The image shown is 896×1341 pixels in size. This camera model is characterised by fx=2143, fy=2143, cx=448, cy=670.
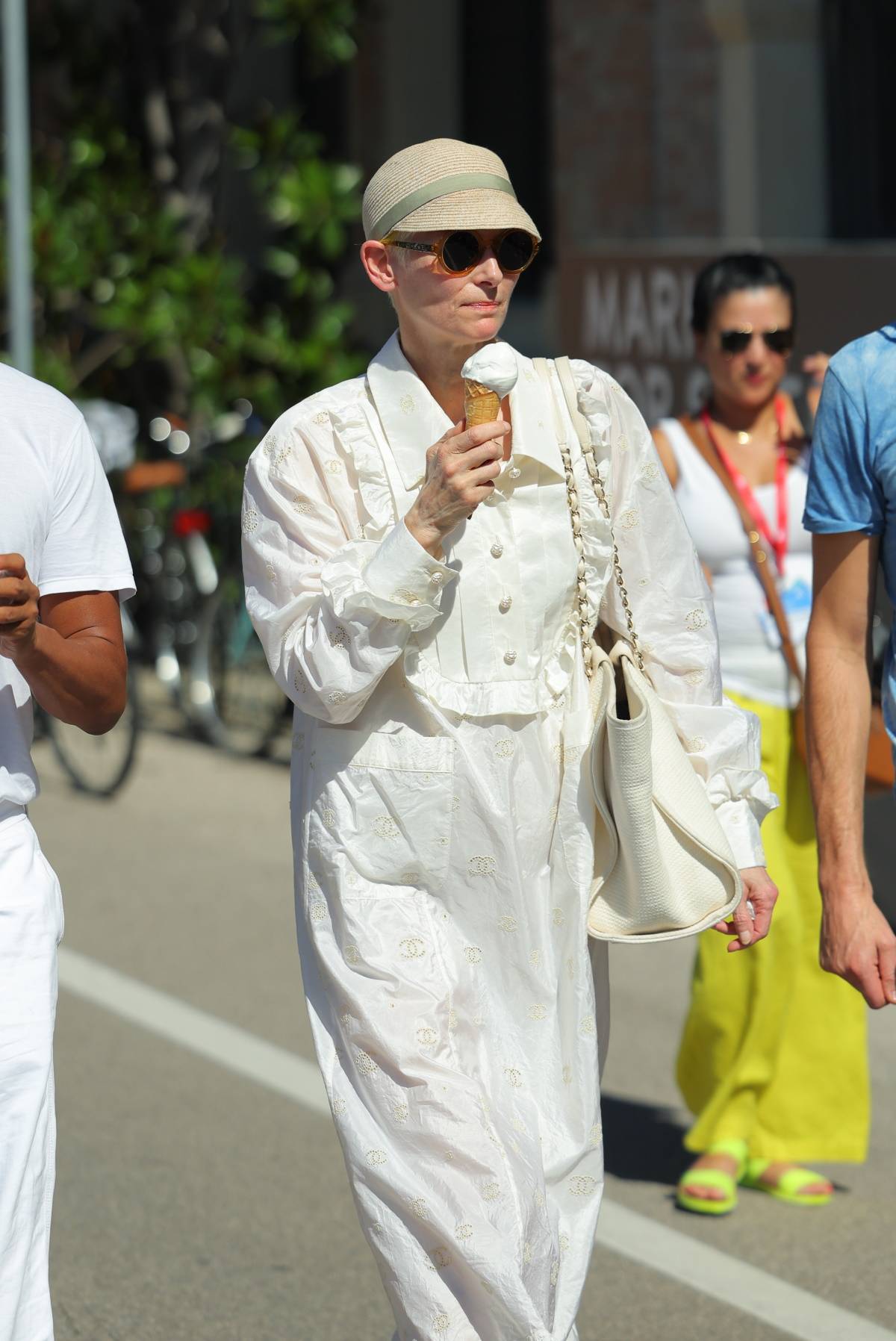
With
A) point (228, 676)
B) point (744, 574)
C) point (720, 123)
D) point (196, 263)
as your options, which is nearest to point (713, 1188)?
point (744, 574)

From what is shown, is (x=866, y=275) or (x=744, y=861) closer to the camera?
(x=744, y=861)

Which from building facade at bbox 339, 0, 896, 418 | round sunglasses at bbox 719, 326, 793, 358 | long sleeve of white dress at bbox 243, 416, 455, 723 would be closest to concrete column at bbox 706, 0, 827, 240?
building facade at bbox 339, 0, 896, 418

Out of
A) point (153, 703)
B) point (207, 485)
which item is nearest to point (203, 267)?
point (207, 485)

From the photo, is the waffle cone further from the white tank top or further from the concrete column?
→ the concrete column

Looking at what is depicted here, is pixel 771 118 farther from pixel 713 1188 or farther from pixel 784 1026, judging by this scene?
pixel 713 1188

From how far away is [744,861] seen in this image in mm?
3398

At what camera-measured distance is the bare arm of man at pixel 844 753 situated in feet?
10.7

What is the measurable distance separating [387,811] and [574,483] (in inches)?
23.1

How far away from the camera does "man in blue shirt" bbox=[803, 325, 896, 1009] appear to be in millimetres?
3225

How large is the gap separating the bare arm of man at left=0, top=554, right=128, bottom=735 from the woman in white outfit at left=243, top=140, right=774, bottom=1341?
0.85 ft

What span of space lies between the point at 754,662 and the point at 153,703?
750 centimetres

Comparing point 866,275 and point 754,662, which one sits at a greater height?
point 866,275

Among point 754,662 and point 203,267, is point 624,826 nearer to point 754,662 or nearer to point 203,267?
point 754,662

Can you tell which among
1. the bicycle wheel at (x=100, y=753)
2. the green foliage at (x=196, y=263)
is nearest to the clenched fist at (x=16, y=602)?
the bicycle wheel at (x=100, y=753)
